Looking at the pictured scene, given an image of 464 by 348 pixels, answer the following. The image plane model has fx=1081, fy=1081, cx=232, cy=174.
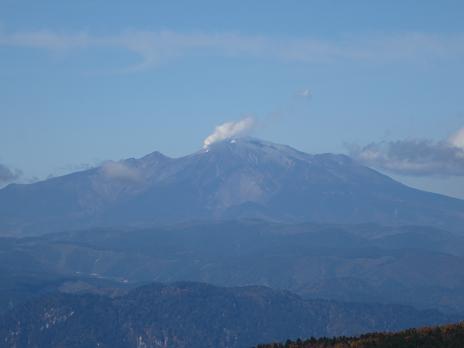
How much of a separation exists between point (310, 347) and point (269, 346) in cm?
539

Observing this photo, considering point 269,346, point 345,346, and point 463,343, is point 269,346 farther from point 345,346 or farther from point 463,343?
point 463,343

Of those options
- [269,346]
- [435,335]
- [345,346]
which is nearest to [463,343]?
[435,335]

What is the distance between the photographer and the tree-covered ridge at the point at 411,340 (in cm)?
8875

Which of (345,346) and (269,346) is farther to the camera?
(269,346)

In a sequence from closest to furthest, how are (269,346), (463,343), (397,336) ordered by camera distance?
(463,343) < (397,336) < (269,346)

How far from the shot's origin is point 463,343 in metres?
86.9

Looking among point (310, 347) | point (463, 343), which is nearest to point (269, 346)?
point (310, 347)

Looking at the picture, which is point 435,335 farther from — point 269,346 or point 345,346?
point 269,346

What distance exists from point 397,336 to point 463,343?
927cm

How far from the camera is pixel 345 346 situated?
301 ft

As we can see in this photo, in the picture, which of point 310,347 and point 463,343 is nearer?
point 463,343

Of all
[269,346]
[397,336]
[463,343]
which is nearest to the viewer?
[463,343]

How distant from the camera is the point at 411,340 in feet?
301

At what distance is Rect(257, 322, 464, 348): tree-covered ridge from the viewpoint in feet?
291
